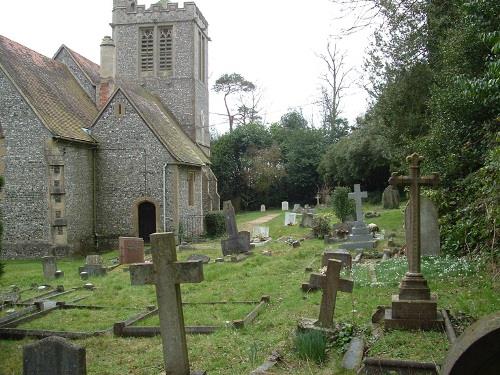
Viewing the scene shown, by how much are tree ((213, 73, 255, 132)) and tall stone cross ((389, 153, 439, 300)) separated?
48.0m

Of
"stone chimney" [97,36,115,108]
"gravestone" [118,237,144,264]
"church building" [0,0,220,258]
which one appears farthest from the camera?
"stone chimney" [97,36,115,108]

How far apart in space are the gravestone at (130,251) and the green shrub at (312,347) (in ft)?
36.5

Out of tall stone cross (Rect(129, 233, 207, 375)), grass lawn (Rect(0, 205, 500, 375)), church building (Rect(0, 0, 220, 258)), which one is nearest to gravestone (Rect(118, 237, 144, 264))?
grass lawn (Rect(0, 205, 500, 375))

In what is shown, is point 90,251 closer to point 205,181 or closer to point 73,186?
point 73,186

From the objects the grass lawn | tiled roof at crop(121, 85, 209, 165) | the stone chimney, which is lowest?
the grass lawn

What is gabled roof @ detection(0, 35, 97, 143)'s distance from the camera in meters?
20.2

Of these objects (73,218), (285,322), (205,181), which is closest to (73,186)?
(73,218)

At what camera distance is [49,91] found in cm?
2253

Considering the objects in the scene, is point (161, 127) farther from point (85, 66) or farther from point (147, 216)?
point (85, 66)

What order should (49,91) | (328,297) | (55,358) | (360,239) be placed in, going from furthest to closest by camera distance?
(49,91) → (360,239) → (328,297) → (55,358)

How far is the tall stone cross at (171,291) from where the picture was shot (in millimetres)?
5047

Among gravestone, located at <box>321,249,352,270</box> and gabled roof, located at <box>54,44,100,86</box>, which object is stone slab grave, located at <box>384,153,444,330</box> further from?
gabled roof, located at <box>54,44,100,86</box>

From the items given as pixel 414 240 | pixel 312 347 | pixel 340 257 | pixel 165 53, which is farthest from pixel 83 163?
pixel 312 347

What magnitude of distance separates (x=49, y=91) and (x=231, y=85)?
34.5 meters
